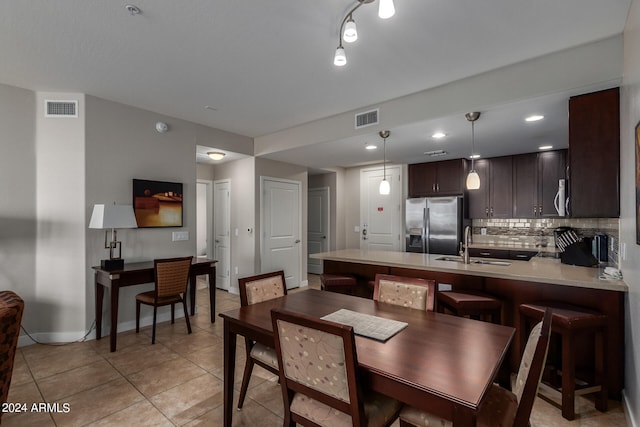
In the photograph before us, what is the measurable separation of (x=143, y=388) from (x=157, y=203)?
2.22 m

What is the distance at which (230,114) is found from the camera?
396 cm

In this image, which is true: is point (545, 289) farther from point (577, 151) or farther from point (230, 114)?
point (230, 114)

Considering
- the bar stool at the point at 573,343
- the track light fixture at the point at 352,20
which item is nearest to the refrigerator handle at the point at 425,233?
the bar stool at the point at 573,343

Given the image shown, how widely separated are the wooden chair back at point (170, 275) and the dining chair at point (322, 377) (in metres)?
2.36

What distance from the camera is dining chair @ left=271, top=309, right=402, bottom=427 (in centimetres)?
126

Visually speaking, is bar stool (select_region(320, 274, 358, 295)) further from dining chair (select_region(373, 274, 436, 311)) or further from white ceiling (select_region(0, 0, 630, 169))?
white ceiling (select_region(0, 0, 630, 169))

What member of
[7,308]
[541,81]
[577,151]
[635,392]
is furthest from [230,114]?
[635,392]

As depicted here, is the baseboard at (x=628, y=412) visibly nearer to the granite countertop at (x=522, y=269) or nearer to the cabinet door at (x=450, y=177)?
the granite countertop at (x=522, y=269)

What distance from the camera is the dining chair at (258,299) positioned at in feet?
6.41

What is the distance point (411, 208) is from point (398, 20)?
3.89 metres

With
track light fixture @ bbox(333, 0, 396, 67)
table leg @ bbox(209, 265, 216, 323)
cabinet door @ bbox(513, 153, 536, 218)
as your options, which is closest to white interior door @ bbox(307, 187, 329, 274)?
table leg @ bbox(209, 265, 216, 323)

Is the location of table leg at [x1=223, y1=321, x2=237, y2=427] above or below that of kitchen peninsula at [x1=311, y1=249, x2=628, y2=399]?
below

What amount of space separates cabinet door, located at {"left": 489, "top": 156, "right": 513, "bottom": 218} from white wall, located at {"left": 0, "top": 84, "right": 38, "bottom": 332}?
20.3ft

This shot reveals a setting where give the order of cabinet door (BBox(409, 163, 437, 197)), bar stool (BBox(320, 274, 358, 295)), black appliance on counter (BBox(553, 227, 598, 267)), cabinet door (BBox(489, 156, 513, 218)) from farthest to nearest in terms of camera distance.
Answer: cabinet door (BBox(409, 163, 437, 197)) < cabinet door (BBox(489, 156, 513, 218)) < bar stool (BBox(320, 274, 358, 295)) < black appliance on counter (BBox(553, 227, 598, 267))
